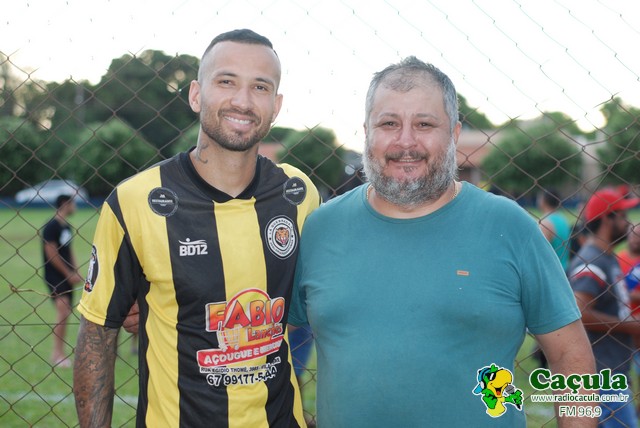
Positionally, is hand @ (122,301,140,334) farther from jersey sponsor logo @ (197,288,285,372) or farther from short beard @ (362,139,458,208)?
short beard @ (362,139,458,208)

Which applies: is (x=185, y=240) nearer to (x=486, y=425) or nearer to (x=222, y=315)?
(x=222, y=315)

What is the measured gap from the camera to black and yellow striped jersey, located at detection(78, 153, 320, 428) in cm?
228

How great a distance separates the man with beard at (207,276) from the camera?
2283mm

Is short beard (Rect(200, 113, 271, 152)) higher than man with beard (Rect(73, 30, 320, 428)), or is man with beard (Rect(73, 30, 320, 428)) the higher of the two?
short beard (Rect(200, 113, 271, 152))

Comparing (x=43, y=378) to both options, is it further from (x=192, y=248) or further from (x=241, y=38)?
(x=241, y=38)

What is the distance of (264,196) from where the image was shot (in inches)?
98.2

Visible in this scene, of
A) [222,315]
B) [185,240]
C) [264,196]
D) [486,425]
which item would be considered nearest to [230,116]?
[264,196]

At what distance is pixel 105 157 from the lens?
2542cm

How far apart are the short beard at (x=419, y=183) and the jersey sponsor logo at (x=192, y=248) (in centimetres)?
67

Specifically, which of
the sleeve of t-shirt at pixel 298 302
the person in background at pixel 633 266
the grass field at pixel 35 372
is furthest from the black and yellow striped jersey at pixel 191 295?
the person in background at pixel 633 266

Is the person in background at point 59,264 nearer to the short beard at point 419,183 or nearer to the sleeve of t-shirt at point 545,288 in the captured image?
the short beard at point 419,183

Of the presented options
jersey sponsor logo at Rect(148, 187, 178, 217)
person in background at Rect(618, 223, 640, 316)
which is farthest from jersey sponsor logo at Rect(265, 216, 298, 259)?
person in background at Rect(618, 223, 640, 316)

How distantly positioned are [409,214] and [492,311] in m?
0.46

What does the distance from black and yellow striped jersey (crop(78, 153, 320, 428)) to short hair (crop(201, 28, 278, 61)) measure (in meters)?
0.49
